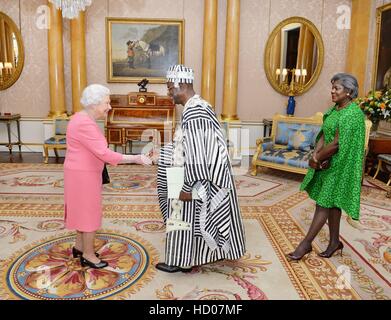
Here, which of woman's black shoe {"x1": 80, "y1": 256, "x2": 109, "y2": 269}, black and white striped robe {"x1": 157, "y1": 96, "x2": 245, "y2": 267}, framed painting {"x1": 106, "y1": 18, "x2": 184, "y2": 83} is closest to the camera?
black and white striped robe {"x1": 157, "y1": 96, "x2": 245, "y2": 267}

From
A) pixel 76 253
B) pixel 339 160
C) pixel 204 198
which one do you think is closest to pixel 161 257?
pixel 76 253

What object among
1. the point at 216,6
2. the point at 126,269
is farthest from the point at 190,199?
the point at 216,6

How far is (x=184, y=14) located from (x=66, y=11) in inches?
119

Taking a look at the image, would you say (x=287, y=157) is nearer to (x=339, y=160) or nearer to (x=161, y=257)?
(x=339, y=160)

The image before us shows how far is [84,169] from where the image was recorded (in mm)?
2766

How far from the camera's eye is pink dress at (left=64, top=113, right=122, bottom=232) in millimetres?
2678

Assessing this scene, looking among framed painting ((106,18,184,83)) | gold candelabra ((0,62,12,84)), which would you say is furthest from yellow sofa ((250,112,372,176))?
gold candelabra ((0,62,12,84))

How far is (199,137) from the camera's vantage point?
2625mm

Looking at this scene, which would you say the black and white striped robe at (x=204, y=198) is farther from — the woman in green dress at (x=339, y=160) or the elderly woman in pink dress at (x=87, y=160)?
the woman in green dress at (x=339, y=160)

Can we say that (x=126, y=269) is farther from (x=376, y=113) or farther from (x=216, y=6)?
(x=216, y=6)

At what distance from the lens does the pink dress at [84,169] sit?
268 cm

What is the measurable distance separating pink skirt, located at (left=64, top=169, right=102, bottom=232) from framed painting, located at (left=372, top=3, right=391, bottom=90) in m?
5.76

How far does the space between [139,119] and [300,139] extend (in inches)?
122

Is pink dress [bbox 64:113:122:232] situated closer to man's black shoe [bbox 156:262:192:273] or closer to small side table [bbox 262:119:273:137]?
man's black shoe [bbox 156:262:192:273]
